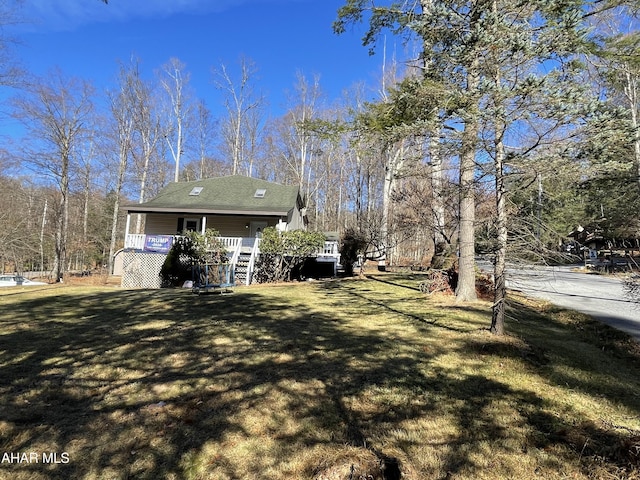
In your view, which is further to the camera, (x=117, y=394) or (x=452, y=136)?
(x=452, y=136)

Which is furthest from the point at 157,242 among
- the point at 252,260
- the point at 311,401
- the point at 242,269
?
the point at 311,401

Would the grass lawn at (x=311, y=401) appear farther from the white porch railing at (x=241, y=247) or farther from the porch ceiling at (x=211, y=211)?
the porch ceiling at (x=211, y=211)

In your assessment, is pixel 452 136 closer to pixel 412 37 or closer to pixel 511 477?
pixel 412 37

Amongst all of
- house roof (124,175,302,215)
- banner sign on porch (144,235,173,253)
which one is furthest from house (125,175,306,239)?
banner sign on porch (144,235,173,253)

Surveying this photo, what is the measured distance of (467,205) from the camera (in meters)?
7.44

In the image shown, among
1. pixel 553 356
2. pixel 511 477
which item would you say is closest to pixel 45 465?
pixel 511 477

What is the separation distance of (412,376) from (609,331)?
4591 mm

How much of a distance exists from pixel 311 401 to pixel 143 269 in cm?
1189

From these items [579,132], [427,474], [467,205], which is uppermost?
[579,132]

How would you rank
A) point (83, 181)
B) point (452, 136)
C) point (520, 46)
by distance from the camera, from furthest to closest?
point (83, 181) < point (452, 136) < point (520, 46)

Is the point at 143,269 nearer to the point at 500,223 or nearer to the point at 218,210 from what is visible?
the point at 218,210

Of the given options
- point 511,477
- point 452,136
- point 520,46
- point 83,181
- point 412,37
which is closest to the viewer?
point 511,477

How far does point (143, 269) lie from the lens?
Answer: 12922mm

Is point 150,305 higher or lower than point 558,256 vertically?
lower
